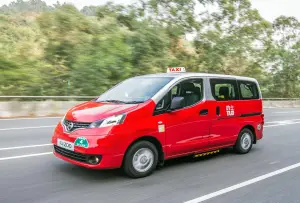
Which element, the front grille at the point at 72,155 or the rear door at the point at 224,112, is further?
the rear door at the point at 224,112

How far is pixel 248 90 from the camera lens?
7.83m

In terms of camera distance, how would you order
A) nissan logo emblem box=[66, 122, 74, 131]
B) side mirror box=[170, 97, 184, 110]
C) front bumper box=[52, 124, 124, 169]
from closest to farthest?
front bumper box=[52, 124, 124, 169] < nissan logo emblem box=[66, 122, 74, 131] < side mirror box=[170, 97, 184, 110]

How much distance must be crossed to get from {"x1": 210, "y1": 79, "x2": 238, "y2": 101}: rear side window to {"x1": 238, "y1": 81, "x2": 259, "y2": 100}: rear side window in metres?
0.24

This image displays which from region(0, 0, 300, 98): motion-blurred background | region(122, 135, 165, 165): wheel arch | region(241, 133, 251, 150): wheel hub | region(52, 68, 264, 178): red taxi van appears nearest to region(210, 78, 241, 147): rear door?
region(52, 68, 264, 178): red taxi van

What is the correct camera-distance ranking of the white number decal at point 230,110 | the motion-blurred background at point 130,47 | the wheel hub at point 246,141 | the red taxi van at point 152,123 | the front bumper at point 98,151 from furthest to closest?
1. the motion-blurred background at point 130,47
2. the wheel hub at point 246,141
3. the white number decal at point 230,110
4. the red taxi van at point 152,123
5. the front bumper at point 98,151

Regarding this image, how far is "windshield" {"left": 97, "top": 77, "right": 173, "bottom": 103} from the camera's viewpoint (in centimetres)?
583

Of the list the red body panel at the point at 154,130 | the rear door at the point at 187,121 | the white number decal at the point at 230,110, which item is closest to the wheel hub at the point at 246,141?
the red body panel at the point at 154,130

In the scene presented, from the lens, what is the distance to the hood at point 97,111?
5.22 meters

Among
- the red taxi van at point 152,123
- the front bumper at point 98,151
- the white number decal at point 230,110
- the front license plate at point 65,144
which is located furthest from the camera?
the white number decal at point 230,110

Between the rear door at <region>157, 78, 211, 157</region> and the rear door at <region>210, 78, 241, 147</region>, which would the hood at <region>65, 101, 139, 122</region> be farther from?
the rear door at <region>210, 78, 241, 147</region>

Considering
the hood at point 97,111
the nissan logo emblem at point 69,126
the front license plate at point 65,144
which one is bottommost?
the front license plate at point 65,144

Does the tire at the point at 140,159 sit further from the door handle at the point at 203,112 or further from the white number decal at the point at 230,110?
the white number decal at the point at 230,110

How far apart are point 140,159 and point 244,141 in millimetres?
3252

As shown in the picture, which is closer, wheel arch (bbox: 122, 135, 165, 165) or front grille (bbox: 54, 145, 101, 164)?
front grille (bbox: 54, 145, 101, 164)
